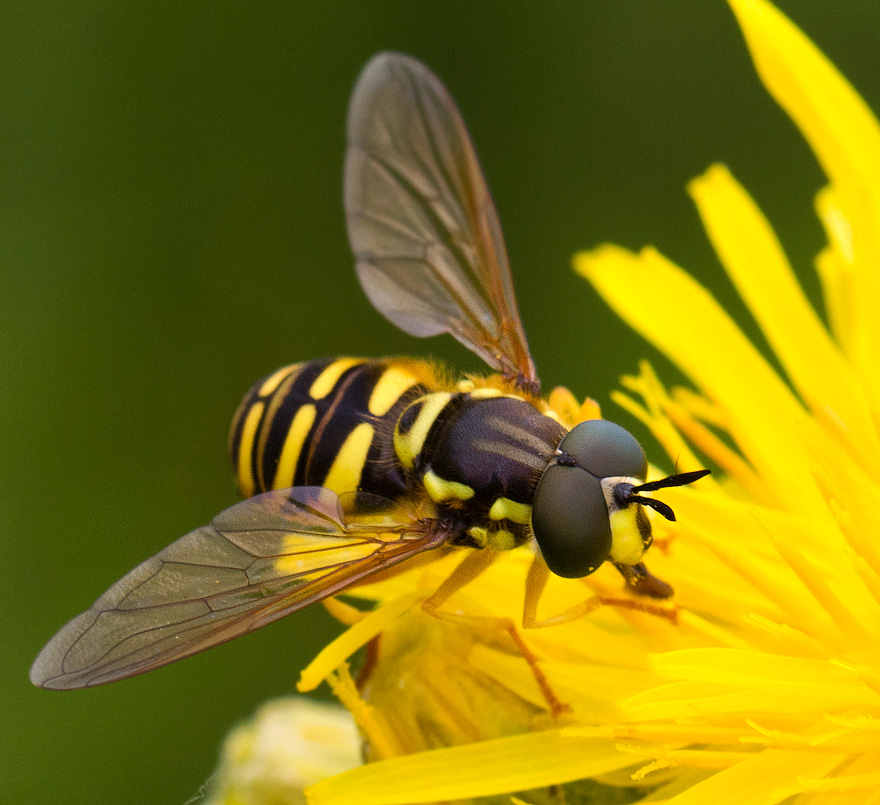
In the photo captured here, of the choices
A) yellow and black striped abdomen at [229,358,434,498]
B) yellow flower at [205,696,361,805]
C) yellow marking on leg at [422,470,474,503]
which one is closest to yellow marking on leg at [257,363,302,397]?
yellow and black striped abdomen at [229,358,434,498]

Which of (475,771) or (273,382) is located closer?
(475,771)

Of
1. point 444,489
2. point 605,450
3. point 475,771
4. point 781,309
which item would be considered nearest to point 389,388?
point 444,489

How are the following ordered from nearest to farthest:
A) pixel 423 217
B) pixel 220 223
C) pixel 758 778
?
pixel 758 778 → pixel 423 217 → pixel 220 223

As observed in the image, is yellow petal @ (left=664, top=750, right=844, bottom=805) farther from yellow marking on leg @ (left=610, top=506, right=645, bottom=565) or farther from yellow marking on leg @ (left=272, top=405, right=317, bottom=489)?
yellow marking on leg @ (left=272, top=405, right=317, bottom=489)

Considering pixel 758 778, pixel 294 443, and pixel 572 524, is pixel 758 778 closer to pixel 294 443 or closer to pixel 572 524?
pixel 572 524

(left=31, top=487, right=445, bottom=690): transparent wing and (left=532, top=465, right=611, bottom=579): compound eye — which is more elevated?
(left=31, top=487, right=445, bottom=690): transparent wing

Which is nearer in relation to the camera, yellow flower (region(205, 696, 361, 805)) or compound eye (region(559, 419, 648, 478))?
compound eye (region(559, 419, 648, 478))

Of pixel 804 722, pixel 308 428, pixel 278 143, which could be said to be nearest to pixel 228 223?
pixel 278 143

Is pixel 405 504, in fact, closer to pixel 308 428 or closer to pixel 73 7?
pixel 308 428
